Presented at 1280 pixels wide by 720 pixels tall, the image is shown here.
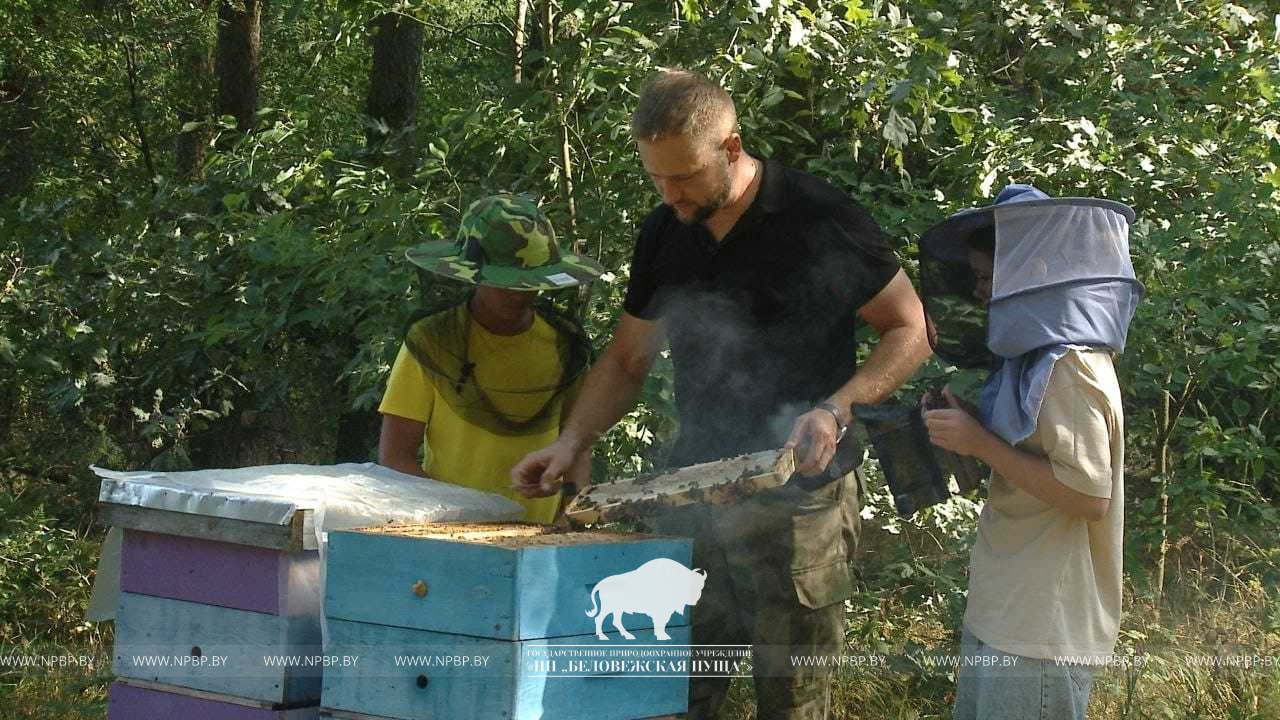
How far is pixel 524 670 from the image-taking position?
218 cm

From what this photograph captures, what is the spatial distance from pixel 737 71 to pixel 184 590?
215 centimetres

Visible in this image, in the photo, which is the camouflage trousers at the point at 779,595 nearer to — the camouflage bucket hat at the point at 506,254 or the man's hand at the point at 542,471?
the man's hand at the point at 542,471

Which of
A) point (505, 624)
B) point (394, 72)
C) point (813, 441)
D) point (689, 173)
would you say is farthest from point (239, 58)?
point (505, 624)

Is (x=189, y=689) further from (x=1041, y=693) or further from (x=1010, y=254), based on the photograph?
(x=1010, y=254)

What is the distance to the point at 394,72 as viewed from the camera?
23.5 ft

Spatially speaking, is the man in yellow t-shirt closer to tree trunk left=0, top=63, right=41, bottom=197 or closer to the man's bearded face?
the man's bearded face

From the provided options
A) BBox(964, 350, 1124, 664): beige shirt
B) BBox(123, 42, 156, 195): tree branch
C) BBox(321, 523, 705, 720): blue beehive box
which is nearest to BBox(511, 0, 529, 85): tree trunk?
BBox(321, 523, 705, 720): blue beehive box

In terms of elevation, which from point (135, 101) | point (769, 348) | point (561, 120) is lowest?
point (769, 348)

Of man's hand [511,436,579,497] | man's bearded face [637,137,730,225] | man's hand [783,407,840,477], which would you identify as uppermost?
man's bearded face [637,137,730,225]

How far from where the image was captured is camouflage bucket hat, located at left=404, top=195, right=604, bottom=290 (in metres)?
3.06

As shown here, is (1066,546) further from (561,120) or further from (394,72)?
(394,72)

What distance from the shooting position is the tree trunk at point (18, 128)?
8.59 metres

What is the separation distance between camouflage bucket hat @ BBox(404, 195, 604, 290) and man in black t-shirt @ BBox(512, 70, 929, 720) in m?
0.39

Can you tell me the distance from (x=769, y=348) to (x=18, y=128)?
292 inches
